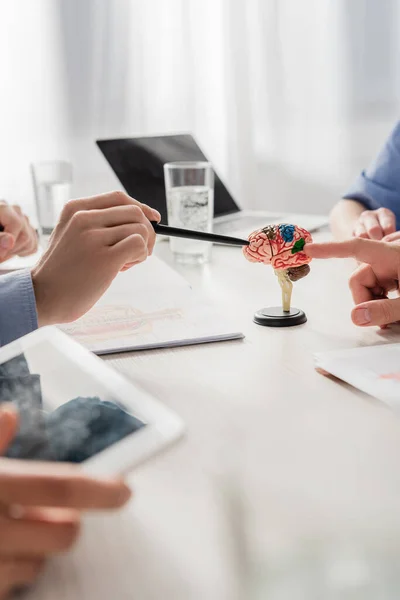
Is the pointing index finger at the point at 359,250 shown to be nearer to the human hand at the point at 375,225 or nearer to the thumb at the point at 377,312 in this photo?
the thumb at the point at 377,312

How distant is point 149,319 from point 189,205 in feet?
1.45

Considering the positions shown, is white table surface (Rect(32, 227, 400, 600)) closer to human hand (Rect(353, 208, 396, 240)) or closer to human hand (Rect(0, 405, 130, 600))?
human hand (Rect(0, 405, 130, 600))

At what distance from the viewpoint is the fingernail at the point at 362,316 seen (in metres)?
0.91

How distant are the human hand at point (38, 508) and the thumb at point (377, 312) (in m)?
0.56

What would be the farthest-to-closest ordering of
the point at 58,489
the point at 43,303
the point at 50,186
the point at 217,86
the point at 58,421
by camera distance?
the point at 217,86 < the point at 50,186 < the point at 43,303 < the point at 58,421 < the point at 58,489

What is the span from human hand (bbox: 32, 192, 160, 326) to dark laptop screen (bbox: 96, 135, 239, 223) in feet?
1.86

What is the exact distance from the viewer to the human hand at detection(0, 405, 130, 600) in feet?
1.29

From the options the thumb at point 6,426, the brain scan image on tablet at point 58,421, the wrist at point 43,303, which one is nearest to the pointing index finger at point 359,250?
the wrist at point 43,303

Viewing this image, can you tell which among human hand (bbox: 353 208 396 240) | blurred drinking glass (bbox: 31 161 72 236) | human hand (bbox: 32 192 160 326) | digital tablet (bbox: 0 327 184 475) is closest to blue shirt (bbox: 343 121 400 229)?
human hand (bbox: 353 208 396 240)

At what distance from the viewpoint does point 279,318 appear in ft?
3.14

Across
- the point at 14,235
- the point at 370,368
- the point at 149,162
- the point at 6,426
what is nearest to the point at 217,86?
the point at 149,162

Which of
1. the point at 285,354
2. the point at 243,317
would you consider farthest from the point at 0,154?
the point at 285,354

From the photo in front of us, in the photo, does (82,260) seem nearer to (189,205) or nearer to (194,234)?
(194,234)

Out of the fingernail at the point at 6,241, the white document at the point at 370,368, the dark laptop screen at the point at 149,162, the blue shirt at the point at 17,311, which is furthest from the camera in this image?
the dark laptop screen at the point at 149,162
